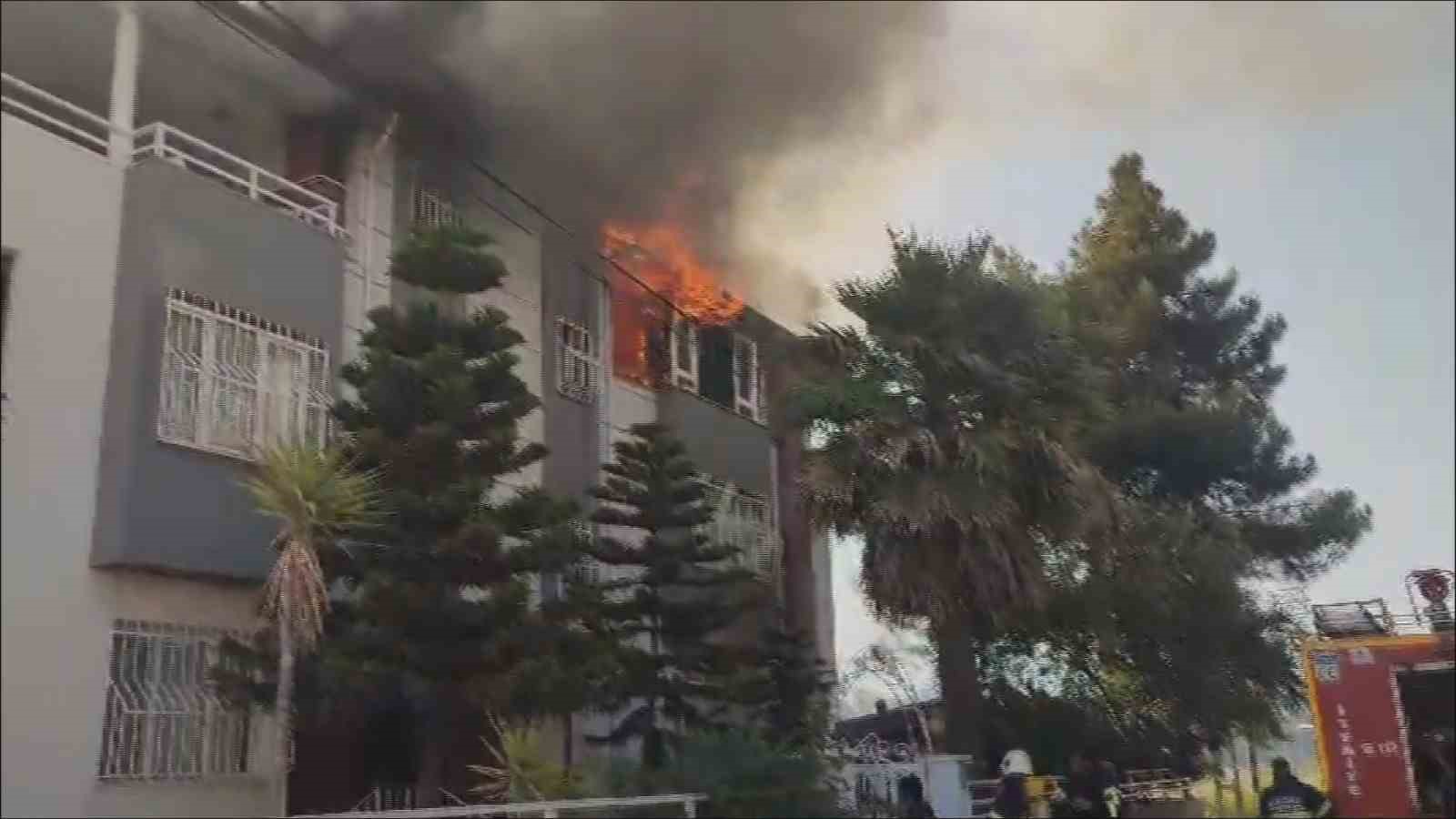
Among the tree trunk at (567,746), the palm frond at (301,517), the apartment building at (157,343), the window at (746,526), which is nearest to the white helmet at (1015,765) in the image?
the tree trunk at (567,746)

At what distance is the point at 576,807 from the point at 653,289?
7.13 metres

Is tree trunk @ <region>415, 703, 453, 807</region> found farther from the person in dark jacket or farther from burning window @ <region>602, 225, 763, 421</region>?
burning window @ <region>602, 225, 763, 421</region>

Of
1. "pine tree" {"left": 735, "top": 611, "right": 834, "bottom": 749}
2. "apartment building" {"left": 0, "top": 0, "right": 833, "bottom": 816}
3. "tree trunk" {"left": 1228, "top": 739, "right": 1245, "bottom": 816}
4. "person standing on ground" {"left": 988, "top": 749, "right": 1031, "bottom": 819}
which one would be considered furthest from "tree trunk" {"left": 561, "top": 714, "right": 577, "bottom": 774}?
"tree trunk" {"left": 1228, "top": 739, "right": 1245, "bottom": 816}

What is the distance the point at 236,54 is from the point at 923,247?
6.74m

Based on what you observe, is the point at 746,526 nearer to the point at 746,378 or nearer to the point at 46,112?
the point at 746,378

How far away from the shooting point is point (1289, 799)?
8.38 meters

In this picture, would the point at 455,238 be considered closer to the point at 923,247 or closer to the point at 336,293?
the point at 336,293

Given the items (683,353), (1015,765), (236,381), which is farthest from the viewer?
(683,353)

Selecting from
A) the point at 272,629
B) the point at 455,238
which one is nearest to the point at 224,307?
the point at 455,238

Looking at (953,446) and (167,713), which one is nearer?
(167,713)

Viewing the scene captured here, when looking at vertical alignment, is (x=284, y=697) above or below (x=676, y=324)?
below

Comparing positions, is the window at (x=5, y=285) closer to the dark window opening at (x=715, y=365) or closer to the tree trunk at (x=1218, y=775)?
the dark window opening at (x=715, y=365)

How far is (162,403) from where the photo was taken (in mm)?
8109

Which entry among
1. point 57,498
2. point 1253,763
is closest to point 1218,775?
point 1253,763
